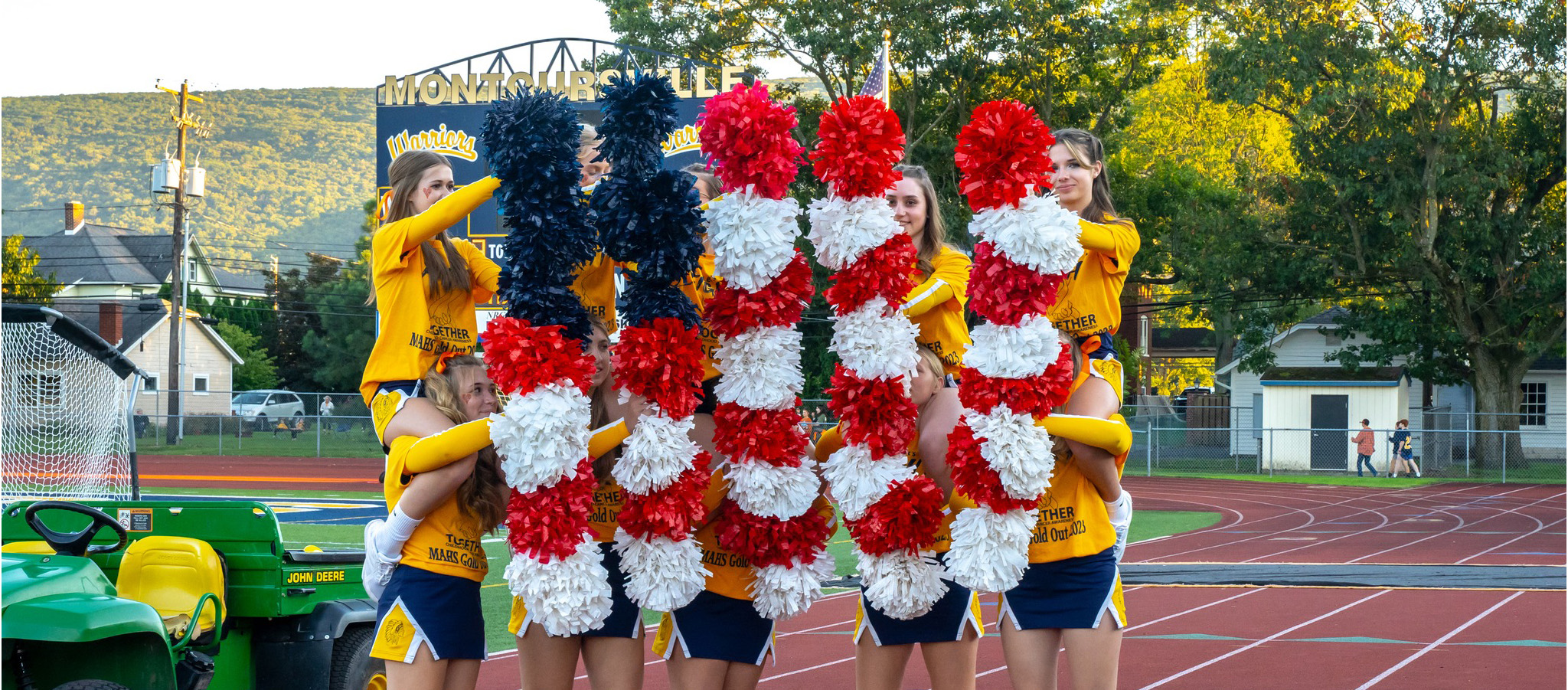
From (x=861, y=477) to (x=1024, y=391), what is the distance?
496 millimetres

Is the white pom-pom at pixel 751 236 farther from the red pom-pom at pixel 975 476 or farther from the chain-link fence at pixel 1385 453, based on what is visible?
the chain-link fence at pixel 1385 453

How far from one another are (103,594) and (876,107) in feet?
9.38

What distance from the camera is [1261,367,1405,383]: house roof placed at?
1152 inches

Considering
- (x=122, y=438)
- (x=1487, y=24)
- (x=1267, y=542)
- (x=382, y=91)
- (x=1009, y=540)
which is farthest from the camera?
(x=1487, y=24)

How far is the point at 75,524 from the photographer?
5789mm

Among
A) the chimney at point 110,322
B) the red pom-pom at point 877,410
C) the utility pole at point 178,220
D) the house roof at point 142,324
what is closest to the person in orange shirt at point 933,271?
the red pom-pom at point 877,410

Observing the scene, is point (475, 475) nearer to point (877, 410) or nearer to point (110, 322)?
point (877, 410)

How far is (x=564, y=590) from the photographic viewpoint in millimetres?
3465

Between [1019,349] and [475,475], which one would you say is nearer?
[1019,349]

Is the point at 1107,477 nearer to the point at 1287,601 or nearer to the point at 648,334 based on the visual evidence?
the point at 648,334

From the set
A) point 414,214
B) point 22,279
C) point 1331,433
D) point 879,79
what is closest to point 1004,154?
point 414,214

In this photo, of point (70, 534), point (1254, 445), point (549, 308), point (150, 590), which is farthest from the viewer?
point (1254, 445)

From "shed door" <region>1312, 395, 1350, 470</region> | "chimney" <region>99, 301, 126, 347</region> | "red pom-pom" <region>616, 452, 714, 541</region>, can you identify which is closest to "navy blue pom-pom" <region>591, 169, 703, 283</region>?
"red pom-pom" <region>616, 452, 714, 541</region>

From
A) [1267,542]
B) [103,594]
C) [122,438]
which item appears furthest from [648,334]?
[1267,542]
